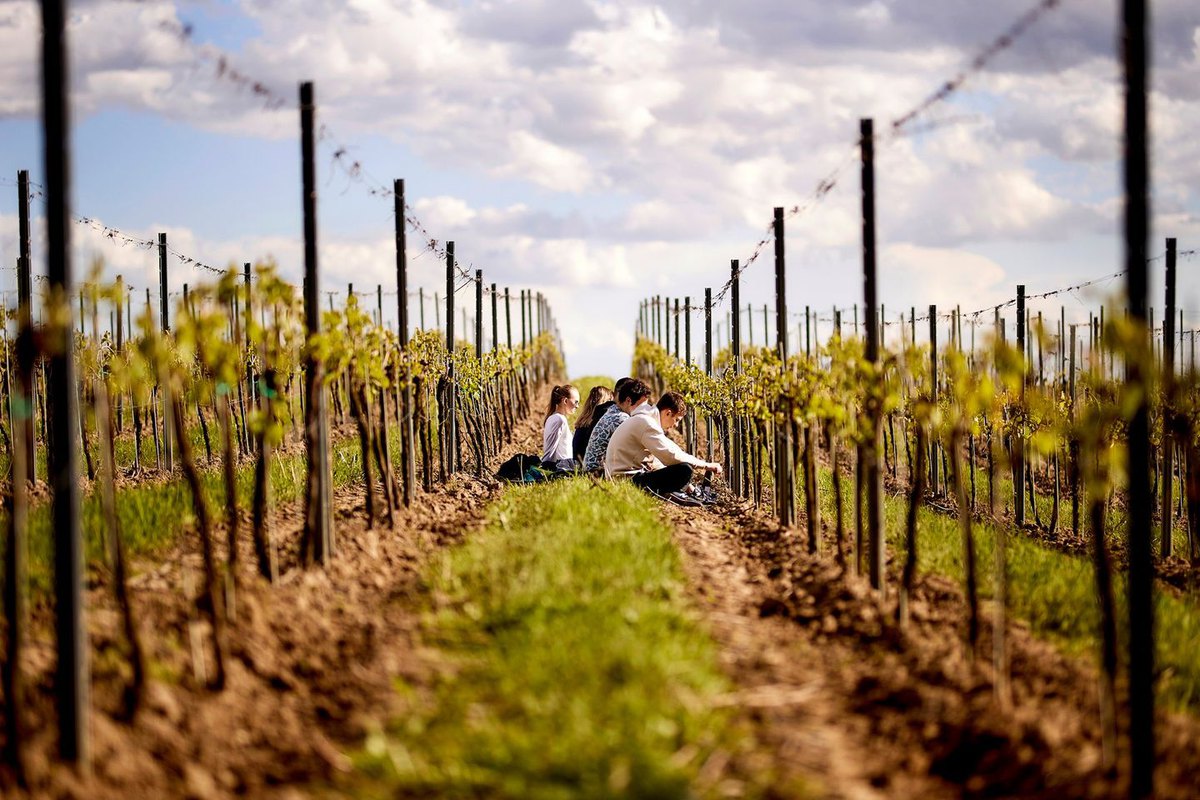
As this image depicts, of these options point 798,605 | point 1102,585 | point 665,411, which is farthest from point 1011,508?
point 1102,585

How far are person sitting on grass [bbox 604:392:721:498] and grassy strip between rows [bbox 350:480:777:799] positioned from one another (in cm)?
482

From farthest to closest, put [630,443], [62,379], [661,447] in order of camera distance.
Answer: [630,443] < [661,447] < [62,379]

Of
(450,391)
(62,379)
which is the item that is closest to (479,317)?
(450,391)

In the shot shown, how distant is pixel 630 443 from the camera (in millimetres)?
11844

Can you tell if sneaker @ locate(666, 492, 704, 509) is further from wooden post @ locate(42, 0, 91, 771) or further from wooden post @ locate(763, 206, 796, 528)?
wooden post @ locate(42, 0, 91, 771)

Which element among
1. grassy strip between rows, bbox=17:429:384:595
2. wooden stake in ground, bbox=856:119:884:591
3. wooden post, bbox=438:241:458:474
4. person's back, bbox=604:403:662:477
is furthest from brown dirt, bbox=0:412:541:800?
wooden post, bbox=438:241:458:474

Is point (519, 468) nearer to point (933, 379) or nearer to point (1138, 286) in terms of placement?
point (933, 379)

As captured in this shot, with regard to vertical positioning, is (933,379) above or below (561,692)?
above

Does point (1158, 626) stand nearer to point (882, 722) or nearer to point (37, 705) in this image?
point (882, 722)

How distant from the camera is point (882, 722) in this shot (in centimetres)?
468

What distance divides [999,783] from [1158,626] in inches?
150

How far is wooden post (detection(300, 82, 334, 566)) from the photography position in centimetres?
709

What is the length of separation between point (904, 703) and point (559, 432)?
28.1ft

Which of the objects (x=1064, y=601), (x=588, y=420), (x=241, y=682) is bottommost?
(x=1064, y=601)
